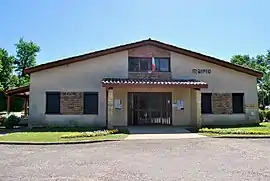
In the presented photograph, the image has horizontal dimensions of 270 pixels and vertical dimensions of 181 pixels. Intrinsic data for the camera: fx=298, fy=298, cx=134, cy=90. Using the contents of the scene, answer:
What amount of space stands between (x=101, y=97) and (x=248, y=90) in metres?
9.88

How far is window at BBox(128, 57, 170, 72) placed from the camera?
19328 mm

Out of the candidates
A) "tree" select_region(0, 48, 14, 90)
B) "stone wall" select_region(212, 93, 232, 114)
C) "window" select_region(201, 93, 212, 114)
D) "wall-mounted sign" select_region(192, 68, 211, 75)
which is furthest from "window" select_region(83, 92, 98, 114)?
"tree" select_region(0, 48, 14, 90)

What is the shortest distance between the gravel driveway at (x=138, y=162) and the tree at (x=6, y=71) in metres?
39.6

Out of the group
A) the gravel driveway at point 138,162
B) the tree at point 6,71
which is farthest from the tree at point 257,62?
the gravel driveway at point 138,162

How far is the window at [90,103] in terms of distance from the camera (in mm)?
18641

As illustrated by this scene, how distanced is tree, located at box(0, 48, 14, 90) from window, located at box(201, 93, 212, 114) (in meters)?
35.2

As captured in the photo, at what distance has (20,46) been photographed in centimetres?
6462

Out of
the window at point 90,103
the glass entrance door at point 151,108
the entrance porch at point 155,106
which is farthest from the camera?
the glass entrance door at point 151,108

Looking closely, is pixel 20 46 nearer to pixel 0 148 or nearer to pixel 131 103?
pixel 131 103

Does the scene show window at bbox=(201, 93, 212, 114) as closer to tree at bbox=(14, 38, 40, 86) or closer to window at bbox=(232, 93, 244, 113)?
window at bbox=(232, 93, 244, 113)

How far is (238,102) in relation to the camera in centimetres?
2005

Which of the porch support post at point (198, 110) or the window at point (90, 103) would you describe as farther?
the window at point (90, 103)

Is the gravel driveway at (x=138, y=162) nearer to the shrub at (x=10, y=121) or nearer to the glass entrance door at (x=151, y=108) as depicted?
the glass entrance door at (x=151, y=108)

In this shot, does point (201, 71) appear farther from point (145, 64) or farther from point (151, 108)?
point (151, 108)
